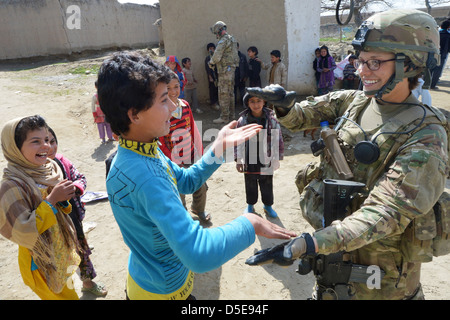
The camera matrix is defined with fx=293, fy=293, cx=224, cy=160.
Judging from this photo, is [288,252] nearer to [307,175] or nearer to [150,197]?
[150,197]

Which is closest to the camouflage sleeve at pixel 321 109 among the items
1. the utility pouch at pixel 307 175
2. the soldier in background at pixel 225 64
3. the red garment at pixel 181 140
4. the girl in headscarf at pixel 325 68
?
the utility pouch at pixel 307 175

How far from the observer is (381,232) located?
1.48 metres

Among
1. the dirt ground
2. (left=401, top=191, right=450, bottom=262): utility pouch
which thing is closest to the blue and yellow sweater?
(left=401, top=191, right=450, bottom=262): utility pouch

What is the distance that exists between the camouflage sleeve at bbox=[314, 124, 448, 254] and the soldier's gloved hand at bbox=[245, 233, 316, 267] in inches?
2.2

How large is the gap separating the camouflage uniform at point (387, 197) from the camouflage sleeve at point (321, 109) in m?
0.06

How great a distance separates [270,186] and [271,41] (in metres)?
6.02

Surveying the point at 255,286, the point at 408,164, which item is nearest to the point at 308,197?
the point at 408,164

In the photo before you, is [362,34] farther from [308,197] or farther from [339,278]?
[339,278]

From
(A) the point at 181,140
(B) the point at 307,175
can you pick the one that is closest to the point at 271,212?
(A) the point at 181,140

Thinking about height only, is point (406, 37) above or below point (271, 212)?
above

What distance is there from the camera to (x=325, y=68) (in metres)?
8.58

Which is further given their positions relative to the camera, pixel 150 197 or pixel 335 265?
pixel 335 265

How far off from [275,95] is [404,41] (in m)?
0.79

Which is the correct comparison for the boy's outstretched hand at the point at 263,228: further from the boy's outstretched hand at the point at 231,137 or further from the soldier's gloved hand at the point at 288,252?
the boy's outstretched hand at the point at 231,137
